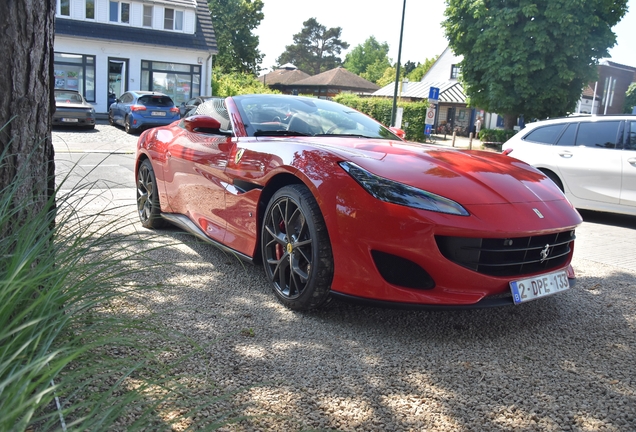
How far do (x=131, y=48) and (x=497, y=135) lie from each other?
19388 mm

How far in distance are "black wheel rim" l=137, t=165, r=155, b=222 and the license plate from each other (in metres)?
3.75

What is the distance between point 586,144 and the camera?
8.32m

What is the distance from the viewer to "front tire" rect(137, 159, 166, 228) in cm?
574

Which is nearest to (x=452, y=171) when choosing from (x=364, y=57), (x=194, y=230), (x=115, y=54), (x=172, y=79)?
(x=194, y=230)

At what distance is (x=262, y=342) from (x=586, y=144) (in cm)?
677

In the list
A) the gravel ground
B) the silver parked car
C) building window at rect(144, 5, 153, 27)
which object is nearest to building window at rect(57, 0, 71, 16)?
building window at rect(144, 5, 153, 27)

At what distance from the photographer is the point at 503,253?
10.6ft

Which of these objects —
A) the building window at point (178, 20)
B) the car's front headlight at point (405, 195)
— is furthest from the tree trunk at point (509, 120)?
the car's front headlight at point (405, 195)

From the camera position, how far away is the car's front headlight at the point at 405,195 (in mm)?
3139

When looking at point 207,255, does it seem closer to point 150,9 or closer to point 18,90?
point 18,90

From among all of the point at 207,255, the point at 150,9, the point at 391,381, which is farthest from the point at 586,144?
the point at 150,9

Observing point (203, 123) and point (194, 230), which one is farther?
point (194, 230)

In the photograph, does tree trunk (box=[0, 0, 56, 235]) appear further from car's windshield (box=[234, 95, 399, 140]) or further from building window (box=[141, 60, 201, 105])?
building window (box=[141, 60, 201, 105])

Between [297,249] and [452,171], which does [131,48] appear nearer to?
[297,249]
